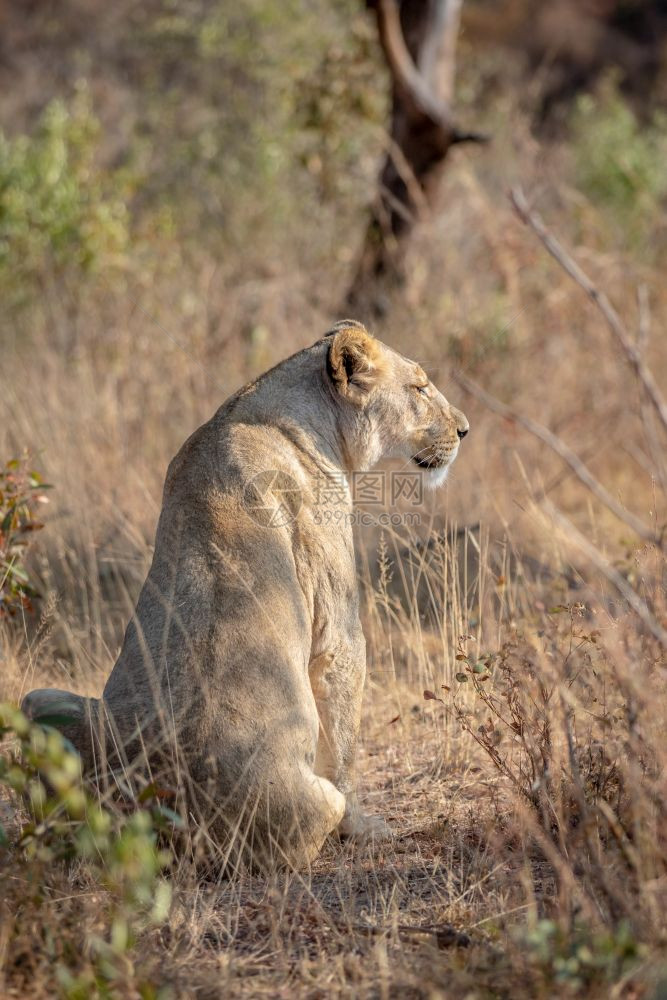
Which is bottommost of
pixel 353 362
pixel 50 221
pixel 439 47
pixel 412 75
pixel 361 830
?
pixel 361 830

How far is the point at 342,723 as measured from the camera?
4016mm

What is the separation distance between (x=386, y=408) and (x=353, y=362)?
0.28 m

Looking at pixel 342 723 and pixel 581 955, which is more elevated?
pixel 342 723

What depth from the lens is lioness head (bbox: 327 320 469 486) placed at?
174 inches

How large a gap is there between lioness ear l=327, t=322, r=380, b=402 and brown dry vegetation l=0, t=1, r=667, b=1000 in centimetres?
85

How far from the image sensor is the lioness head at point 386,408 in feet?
14.5

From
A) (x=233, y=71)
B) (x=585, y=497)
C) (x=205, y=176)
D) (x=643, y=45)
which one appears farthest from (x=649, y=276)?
(x=643, y=45)

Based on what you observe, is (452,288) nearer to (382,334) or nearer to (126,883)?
(382,334)

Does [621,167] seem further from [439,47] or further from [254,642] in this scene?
[254,642]

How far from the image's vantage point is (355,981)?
3055 mm

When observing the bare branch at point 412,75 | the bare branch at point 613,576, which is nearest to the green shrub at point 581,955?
the bare branch at point 613,576

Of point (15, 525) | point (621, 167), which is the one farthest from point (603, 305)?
point (621, 167)

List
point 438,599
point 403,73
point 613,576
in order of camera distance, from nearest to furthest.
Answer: point 613,576
point 438,599
point 403,73

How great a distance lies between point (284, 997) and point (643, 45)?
31.3 meters
